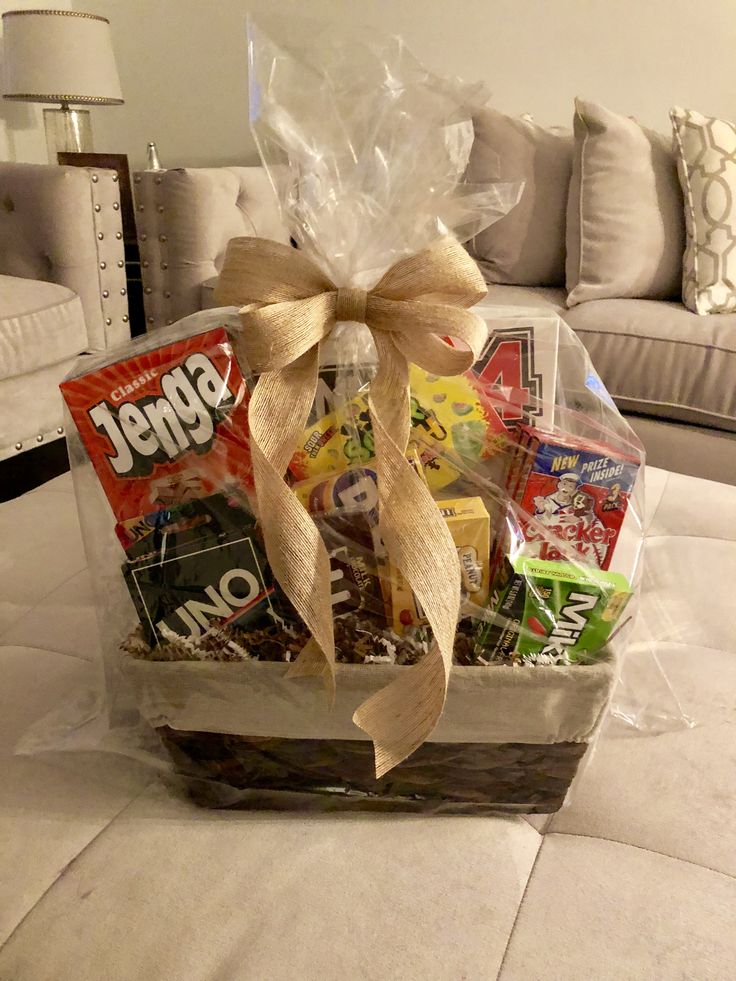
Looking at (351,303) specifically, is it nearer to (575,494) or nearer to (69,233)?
(575,494)

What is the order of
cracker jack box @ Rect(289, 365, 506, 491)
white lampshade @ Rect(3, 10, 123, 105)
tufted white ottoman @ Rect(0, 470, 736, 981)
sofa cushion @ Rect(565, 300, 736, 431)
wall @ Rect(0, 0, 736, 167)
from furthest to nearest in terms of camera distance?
white lampshade @ Rect(3, 10, 123, 105) → wall @ Rect(0, 0, 736, 167) → sofa cushion @ Rect(565, 300, 736, 431) → cracker jack box @ Rect(289, 365, 506, 491) → tufted white ottoman @ Rect(0, 470, 736, 981)

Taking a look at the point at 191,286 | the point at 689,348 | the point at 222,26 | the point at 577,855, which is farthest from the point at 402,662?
the point at 222,26

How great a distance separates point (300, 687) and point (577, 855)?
0.73 ft

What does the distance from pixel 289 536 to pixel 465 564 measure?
12 cm

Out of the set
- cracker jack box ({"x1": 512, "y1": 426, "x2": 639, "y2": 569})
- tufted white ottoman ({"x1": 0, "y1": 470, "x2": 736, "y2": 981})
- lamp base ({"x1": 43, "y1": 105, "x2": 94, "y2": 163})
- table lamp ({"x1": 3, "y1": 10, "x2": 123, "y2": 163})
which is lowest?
tufted white ottoman ({"x1": 0, "y1": 470, "x2": 736, "y2": 981})

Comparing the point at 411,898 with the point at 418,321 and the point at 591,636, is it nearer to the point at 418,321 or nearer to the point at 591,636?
the point at 591,636

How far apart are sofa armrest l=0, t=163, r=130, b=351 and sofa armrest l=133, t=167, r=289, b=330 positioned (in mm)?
98

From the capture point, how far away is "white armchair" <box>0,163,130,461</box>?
1.58m

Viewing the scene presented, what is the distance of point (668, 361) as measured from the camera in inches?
60.9

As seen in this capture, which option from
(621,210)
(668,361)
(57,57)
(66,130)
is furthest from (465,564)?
(66,130)

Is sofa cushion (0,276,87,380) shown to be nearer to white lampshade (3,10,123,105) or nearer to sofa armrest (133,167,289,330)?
sofa armrest (133,167,289,330)

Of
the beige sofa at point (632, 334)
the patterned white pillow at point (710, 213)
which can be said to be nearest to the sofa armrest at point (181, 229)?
the beige sofa at point (632, 334)

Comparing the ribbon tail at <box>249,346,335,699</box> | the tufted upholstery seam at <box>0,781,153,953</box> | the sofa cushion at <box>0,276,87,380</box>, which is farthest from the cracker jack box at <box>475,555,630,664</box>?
the sofa cushion at <box>0,276,87,380</box>

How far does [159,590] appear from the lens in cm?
47
